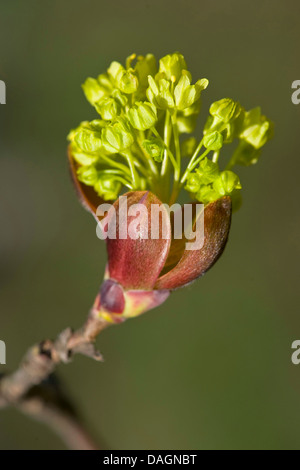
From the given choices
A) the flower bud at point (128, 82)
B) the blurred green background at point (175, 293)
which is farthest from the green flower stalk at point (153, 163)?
the blurred green background at point (175, 293)

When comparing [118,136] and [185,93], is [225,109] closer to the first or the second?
[185,93]

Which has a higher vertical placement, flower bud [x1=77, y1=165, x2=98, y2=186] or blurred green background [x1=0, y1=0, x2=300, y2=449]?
blurred green background [x1=0, y1=0, x2=300, y2=449]

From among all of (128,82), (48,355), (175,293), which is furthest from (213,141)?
(175,293)

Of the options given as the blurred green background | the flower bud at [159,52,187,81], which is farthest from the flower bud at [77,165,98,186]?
the blurred green background

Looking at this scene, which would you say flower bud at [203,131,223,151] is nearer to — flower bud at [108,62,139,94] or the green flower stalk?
the green flower stalk

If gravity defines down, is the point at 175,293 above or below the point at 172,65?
above
